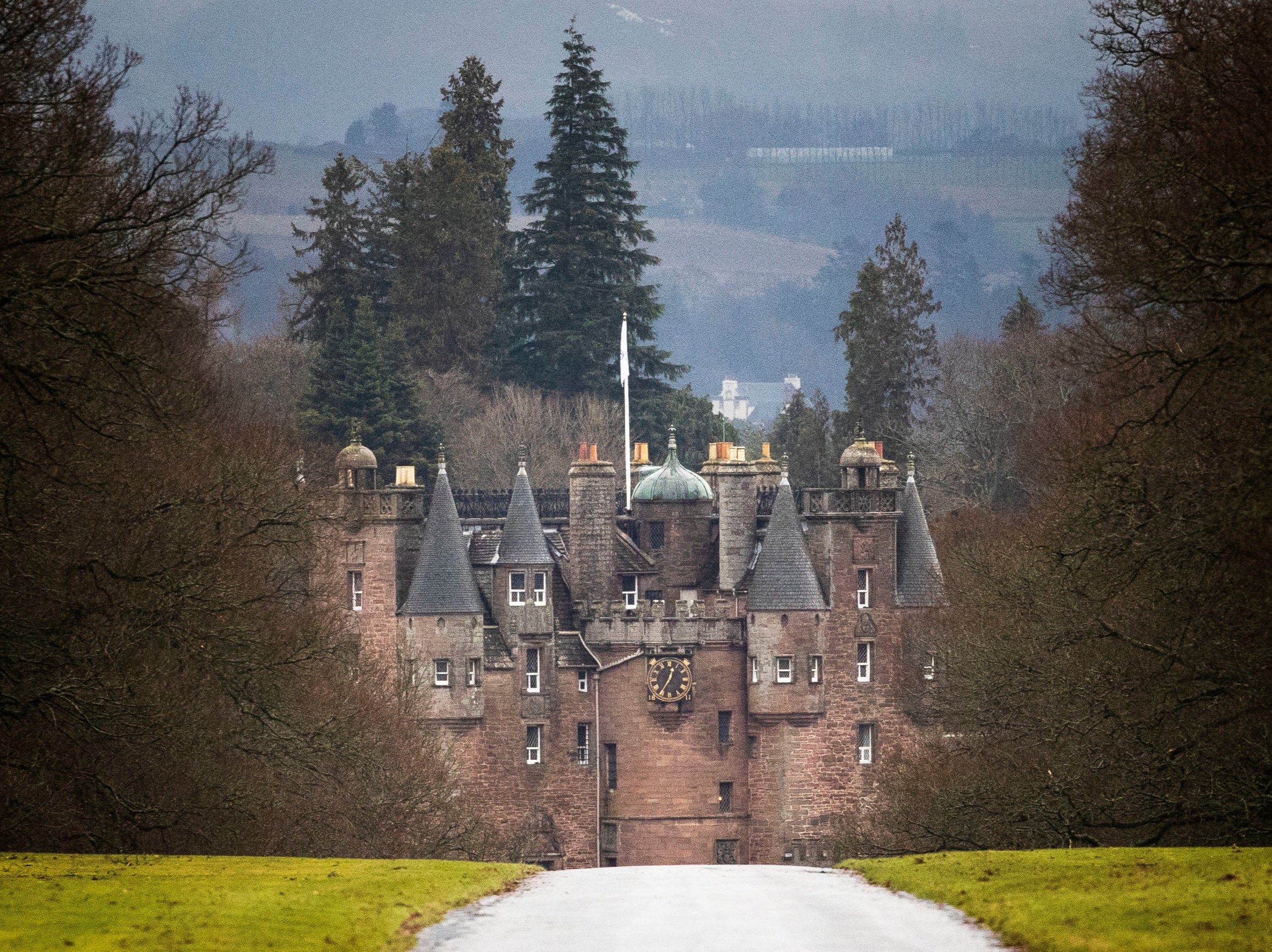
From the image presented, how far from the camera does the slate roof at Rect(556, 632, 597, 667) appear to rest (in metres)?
77.1

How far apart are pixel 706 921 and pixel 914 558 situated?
51.7m

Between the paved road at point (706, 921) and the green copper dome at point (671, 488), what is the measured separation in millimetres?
49130

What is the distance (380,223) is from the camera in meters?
108

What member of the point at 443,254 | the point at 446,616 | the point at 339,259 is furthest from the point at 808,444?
the point at 446,616

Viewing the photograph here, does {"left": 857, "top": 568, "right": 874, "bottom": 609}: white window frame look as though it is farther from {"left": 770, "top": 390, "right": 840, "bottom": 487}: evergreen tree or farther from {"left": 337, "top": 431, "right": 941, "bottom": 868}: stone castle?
{"left": 770, "top": 390, "right": 840, "bottom": 487}: evergreen tree

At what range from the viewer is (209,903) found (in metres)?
25.5

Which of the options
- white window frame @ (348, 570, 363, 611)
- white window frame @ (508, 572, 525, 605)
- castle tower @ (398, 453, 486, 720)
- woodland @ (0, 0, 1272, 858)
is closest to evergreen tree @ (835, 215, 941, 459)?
white window frame @ (508, 572, 525, 605)

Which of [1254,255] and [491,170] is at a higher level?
[491,170]

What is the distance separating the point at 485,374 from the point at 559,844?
41.5 meters

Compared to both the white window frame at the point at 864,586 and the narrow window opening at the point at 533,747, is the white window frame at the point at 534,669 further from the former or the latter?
the white window frame at the point at 864,586

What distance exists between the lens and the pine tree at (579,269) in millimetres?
110812

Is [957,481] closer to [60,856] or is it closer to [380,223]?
[380,223]

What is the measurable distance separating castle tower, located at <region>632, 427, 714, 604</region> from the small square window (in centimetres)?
739

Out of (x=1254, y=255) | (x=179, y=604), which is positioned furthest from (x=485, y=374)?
(x=1254, y=255)
